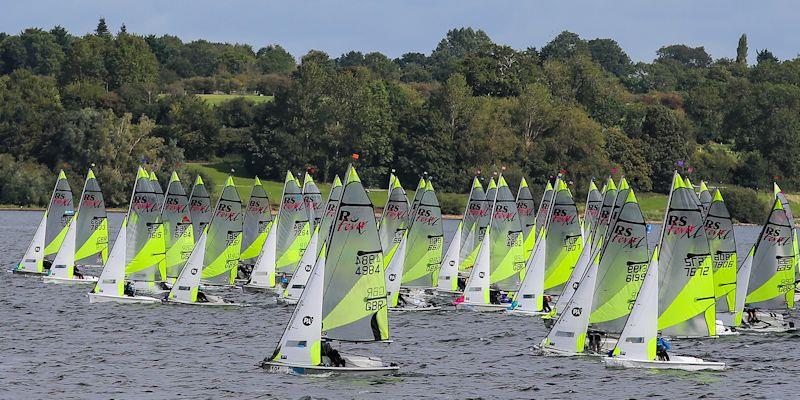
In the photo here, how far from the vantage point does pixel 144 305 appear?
68.4m

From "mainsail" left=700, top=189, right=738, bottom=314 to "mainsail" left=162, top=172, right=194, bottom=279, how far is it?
1160 inches

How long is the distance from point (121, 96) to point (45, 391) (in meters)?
151

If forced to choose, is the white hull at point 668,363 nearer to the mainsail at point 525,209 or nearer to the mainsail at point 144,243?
the mainsail at point 144,243

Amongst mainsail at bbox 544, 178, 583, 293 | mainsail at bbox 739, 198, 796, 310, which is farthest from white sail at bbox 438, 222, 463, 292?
mainsail at bbox 739, 198, 796, 310

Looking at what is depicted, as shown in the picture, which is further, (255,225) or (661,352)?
(255,225)

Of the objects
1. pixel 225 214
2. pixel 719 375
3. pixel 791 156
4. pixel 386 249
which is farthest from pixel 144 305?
pixel 791 156

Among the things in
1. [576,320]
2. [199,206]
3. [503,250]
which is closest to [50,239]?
[199,206]

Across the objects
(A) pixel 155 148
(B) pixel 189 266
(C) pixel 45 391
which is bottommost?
(C) pixel 45 391

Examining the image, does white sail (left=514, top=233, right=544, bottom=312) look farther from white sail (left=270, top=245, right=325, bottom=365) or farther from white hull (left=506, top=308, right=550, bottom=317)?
white sail (left=270, top=245, right=325, bottom=365)

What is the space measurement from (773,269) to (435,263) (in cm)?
1795

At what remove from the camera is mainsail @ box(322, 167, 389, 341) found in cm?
4625

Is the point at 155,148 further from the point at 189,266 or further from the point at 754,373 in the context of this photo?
the point at 754,373

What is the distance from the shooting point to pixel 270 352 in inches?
2183

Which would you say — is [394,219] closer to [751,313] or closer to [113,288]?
[113,288]
